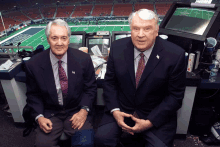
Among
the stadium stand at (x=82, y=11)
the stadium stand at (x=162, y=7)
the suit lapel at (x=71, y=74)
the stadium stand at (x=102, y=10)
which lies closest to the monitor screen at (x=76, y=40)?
the suit lapel at (x=71, y=74)

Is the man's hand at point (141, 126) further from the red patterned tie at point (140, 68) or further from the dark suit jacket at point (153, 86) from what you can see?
the red patterned tie at point (140, 68)

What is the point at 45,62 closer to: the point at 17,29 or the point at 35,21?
the point at 17,29

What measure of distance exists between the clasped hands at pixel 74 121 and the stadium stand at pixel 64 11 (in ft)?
78.1

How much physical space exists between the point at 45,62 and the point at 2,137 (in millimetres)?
1474

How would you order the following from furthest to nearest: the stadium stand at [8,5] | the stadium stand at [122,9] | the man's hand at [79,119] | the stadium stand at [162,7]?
the stadium stand at [122,9] < the stadium stand at [162,7] < the stadium stand at [8,5] < the man's hand at [79,119]

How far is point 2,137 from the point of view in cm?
216

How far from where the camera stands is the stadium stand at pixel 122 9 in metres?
21.8

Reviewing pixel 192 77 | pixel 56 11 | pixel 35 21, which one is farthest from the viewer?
pixel 56 11

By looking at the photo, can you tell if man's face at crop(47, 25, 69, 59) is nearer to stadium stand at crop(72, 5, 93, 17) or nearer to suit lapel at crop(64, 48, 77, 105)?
suit lapel at crop(64, 48, 77, 105)

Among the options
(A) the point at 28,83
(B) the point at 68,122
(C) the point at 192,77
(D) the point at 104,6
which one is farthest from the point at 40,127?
(D) the point at 104,6

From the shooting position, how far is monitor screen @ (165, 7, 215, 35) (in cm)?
186

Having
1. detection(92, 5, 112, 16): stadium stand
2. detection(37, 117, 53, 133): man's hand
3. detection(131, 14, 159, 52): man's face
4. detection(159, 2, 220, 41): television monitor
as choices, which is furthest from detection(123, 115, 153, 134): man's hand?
detection(92, 5, 112, 16): stadium stand

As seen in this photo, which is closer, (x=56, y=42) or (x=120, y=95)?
(x=56, y=42)

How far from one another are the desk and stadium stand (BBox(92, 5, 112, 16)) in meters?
21.8
